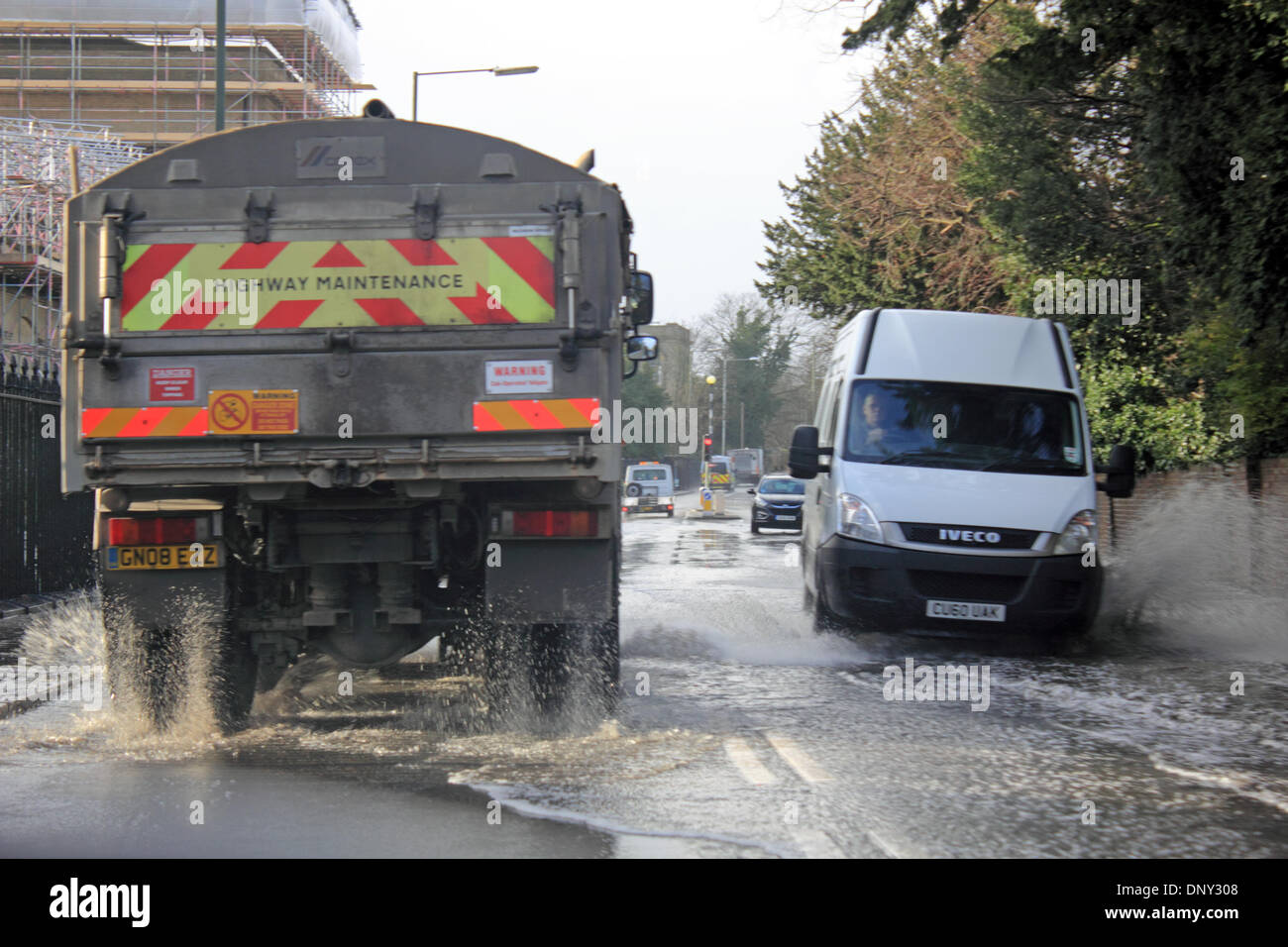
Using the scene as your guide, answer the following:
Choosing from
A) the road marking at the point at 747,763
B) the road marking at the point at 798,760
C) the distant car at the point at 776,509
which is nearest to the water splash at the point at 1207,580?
the road marking at the point at 798,760

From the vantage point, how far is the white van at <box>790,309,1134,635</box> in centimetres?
1026

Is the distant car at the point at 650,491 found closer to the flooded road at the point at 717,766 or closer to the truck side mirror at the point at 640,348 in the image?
the flooded road at the point at 717,766

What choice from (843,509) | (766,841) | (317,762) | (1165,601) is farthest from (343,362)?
(1165,601)

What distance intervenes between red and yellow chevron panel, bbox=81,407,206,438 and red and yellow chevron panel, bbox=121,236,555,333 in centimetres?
40

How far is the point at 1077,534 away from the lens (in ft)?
34.1

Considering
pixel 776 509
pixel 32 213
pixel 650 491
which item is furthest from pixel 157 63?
pixel 776 509

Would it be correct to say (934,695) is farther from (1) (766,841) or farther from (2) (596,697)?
(1) (766,841)

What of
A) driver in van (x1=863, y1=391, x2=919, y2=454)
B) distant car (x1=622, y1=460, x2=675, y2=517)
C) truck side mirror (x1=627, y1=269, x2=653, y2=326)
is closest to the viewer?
truck side mirror (x1=627, y1=269, x2=653, y2=326)

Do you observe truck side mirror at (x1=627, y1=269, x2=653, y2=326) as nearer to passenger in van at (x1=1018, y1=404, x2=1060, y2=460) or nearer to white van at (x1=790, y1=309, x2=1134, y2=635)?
white van at (x1=790, y1=309, x2=1134, y2=635)

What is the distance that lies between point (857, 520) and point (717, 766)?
4340 mm

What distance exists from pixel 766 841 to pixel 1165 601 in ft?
31.9

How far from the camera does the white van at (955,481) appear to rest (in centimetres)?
1026

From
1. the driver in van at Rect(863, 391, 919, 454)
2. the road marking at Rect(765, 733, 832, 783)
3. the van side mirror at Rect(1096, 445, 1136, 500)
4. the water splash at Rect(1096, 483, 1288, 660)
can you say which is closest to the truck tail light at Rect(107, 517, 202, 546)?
the road marking at Rect(765, 733, 832, 783)

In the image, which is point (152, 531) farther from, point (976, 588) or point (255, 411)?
point (976, 588)
